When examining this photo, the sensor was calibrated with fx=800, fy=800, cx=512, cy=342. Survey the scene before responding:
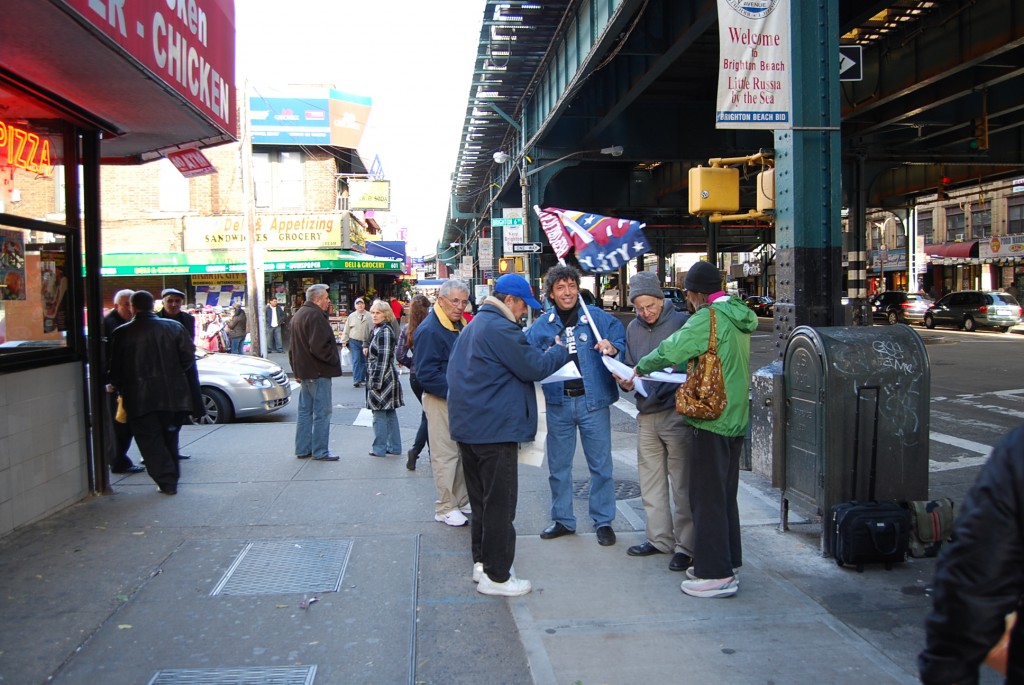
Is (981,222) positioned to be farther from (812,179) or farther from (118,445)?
(118,445)

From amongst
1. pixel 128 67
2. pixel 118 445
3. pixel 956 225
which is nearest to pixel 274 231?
pixel 118 445

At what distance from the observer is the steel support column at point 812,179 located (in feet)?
21.7

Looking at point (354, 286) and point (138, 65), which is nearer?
point (138, 65)

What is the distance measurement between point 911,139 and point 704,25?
13413 mm

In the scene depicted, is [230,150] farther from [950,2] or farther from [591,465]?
[591,465]

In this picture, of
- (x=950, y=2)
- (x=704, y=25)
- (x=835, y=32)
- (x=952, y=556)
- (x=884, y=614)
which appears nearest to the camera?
(x=952, y=556)

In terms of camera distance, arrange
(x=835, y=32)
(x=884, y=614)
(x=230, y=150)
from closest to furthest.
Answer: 1. (x=884, y=614)
2. (x=835, y=32)
3. (x=230, y=150)

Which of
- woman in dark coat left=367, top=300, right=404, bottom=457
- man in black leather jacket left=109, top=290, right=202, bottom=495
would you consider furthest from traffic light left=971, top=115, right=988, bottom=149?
man in black leather jacket left=109, top=290, right=202, bottom=495

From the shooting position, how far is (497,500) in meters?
4.57

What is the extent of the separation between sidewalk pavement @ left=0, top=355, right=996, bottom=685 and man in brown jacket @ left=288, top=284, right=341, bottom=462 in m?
1.66

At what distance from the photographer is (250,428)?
10.6 meters

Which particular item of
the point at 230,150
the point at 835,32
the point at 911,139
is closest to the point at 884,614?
the point at 835,32

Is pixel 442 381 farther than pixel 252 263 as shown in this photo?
No

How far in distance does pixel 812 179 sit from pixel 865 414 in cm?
241
